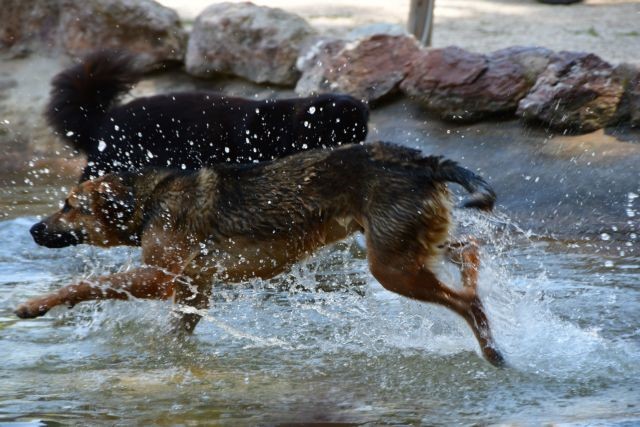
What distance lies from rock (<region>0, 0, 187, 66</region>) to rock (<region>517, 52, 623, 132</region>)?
4414mm

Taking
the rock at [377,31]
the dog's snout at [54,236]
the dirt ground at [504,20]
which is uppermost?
the rock at [377,31]

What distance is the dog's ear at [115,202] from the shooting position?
5.79 metres

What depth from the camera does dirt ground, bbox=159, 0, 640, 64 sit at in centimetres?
1175

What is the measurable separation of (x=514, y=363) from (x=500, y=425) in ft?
3.26

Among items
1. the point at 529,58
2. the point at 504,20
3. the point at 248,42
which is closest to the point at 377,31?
the point at 248,42

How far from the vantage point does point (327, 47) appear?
10.7 meters

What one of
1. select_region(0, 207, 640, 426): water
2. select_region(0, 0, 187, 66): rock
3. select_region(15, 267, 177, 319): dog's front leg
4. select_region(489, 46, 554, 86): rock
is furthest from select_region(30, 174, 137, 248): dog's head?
select_region(0, 0, 187, 66): rock

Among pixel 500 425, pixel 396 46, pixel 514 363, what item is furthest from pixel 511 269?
pixel 396 46

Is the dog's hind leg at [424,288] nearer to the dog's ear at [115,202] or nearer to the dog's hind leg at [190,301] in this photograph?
the dog's hind leg at [190,301]

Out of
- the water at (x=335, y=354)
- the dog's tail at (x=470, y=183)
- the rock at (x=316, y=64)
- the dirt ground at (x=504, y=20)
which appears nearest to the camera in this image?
the water at (x=335, y=354)

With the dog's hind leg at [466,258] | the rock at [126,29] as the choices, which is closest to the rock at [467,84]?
the rock at [126,29]

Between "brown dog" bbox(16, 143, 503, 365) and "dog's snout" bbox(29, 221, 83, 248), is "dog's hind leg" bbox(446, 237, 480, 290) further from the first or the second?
"dog's snout" bbox(29, 221, 83, 248)

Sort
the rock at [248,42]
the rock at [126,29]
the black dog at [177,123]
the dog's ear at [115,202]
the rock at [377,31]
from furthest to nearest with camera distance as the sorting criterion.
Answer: the rock at [126,29]
the rock at [248,42]
the rock at [377,31]
the black dog at [177,123]
the dog's ear at [115,202]

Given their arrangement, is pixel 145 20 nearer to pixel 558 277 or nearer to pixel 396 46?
pixel 396 46
